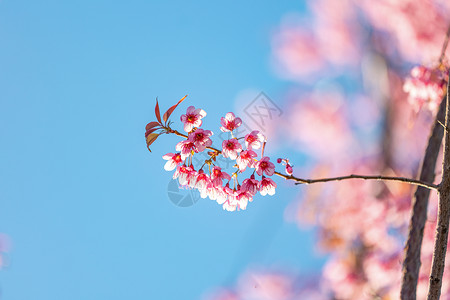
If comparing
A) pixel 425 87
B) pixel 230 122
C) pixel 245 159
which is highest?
pixel 425 87

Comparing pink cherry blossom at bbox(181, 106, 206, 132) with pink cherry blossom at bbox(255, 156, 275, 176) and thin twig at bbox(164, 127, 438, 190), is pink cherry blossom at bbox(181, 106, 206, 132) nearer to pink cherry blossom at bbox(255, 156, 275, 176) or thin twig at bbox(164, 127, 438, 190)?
thin twig at bbox(164, 127, 438, 190)

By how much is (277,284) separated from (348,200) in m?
2.30

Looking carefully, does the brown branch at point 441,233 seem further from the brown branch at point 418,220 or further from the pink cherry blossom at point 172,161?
the pink cherry blossom at point 172,161

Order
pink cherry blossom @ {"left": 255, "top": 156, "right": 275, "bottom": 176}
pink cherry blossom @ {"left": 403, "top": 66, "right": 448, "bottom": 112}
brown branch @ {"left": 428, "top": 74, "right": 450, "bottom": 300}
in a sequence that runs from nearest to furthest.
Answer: brown branch @ {"left": 428, "top": 74, "right": 450, "bottom": 300} → pink cherry blossom @ {"left": 255, "top": 156, "right": 275, "bottom": 176} → pink cherry blossom @ {"left": 403, "top": 66, "right": 448, "bottom": 112}

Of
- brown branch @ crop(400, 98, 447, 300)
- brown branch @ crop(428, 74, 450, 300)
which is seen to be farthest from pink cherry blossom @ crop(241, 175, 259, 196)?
brown branch @ crop(400, 98, 447, 300)

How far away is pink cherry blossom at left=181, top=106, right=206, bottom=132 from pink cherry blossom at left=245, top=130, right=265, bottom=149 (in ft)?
0.64

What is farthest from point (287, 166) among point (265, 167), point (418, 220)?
point (418, 220)

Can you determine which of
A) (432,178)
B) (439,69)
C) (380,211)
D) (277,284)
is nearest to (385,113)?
(380,211)

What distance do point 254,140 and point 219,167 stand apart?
0.18 m

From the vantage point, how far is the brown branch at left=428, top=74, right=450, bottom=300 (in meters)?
1.68

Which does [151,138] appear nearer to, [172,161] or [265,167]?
[172,161]

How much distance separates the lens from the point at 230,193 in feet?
6.04

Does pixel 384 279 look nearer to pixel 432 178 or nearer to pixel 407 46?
pixel 432 178

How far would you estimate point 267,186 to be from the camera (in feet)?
6.04
